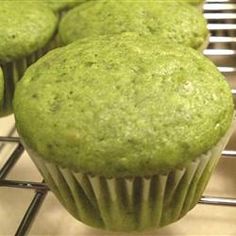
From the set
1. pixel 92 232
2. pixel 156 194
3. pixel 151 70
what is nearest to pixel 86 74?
pixel 151 70

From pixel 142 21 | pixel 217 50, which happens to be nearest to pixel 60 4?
pixel 142 21

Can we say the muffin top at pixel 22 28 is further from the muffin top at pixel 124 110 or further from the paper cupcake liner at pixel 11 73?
the muffin top at pixel 124 110

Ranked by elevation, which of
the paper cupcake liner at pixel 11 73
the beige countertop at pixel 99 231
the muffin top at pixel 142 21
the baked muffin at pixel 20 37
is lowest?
the beige countertop at pixel 99 231

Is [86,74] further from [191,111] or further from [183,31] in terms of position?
[183,31]

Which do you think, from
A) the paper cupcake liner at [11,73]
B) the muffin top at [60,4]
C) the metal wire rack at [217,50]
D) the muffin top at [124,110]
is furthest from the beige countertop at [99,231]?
the muffin top at [60,4]

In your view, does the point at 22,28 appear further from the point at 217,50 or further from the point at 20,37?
the point at 217,50

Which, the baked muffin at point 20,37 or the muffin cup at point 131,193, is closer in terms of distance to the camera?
the muffin cup at point 131,193
